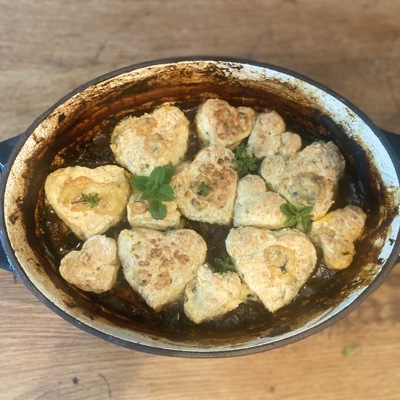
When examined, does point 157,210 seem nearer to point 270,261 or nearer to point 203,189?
point 203,189

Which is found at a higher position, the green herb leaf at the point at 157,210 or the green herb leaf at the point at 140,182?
the green herb leaf at the point at 140,182

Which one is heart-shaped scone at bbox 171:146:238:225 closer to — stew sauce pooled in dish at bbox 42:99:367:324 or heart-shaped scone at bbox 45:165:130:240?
stew sauce pooled in dish at bbox 42:99:367:324

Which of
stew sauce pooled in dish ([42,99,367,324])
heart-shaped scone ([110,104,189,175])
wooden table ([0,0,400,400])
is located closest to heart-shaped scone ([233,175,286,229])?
stew sauce pooled in dish ([42,99,367,324])

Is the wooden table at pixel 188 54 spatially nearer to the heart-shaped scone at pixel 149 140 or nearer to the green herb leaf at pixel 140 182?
the heart-shaped scone at pixel 149 140

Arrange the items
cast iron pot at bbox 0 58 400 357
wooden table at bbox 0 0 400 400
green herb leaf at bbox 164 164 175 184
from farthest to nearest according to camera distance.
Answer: wooden table at bbox 0 0 400 400
green herb leaf at bbox 164 164 175 184
cast iron pot at bbox 0 58 400 357

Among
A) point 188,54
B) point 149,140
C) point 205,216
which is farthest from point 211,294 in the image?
point 188,54

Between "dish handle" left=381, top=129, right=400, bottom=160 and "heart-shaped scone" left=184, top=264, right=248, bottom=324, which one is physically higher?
"dish handle" left=381, top=129, right=400, bottom=160

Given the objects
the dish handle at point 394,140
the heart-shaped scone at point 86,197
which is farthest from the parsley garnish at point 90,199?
the dish handle at point 394,140
